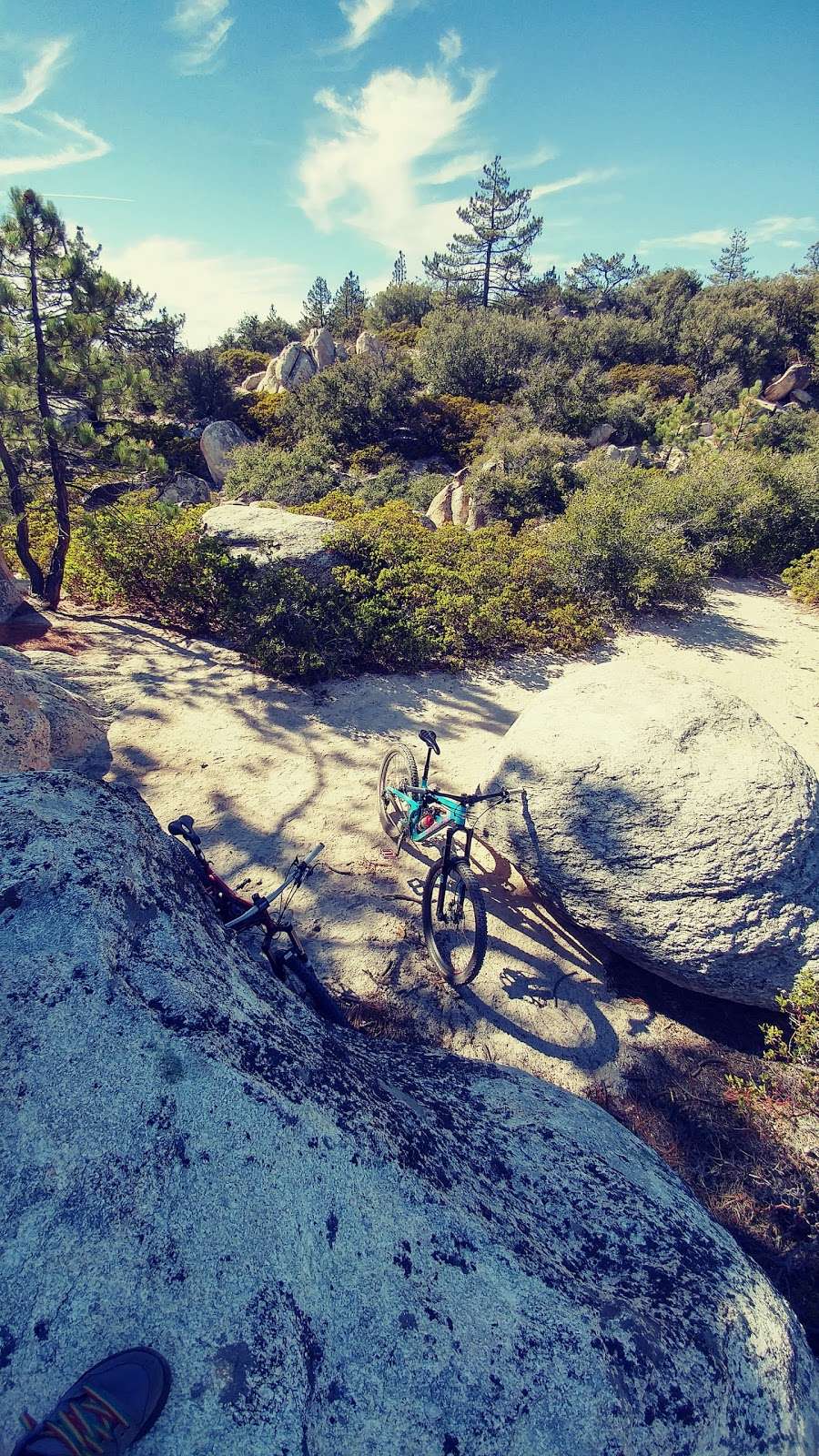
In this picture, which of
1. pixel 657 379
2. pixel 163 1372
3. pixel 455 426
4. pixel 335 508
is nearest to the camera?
pixel 163 1372

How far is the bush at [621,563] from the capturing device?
10688mm

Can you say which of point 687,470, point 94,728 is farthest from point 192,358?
point 94,728

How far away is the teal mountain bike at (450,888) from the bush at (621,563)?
718cm

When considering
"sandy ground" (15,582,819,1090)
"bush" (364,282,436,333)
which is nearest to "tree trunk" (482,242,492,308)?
"bush" (364,282,436,333)

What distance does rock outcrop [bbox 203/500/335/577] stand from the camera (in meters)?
9.26

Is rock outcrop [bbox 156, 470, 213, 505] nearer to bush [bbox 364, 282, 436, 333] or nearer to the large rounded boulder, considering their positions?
the large rounded boulder

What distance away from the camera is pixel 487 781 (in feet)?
16.3

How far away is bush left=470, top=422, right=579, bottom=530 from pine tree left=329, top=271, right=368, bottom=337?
23.9 m

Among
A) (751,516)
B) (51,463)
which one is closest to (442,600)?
(51,463)

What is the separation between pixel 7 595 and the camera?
320 inches

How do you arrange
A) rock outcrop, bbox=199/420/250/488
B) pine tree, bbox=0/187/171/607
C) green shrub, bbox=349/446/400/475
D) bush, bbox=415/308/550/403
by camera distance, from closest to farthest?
pine tree, bbox=0/187/171/607 < green shrub, bbox=349/446/400/475 < rock outcrop, bbox=199/420/250/488 < bush, bbox=415/308/550/403

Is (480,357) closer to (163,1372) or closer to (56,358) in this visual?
(56,358)

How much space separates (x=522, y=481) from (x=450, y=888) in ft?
42.7

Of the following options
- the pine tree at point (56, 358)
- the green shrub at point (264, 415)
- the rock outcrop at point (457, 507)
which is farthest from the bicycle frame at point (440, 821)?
the green shrub at point (264, 415)
